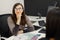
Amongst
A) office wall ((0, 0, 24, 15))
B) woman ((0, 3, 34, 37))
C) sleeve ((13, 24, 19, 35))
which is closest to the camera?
sleeve ((13, 24, 19, 35))

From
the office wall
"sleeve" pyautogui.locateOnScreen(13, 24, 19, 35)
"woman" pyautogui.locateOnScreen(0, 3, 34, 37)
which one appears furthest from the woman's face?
the office wall

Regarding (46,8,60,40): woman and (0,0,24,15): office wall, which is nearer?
(46,8,60,40): woman

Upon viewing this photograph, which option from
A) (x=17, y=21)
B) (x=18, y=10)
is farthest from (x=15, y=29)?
(x=18, y=10)

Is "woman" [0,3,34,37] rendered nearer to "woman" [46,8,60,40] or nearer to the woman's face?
the woman's face

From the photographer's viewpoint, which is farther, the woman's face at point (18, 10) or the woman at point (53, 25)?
the woman's face at point (18, 10)

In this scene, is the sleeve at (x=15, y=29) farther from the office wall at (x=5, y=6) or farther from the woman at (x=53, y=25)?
the woman at (x=53, y=25)

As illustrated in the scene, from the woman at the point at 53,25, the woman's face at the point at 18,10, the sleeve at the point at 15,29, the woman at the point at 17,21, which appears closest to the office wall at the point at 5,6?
the woman at the point at 17,21

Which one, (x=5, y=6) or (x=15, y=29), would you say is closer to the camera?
(x=15, y=29)

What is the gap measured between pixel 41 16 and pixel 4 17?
90 cm

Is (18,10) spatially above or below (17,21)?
above

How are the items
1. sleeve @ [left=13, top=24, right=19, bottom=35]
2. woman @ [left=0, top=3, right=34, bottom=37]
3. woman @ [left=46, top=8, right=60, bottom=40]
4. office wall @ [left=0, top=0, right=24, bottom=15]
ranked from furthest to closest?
1. office wall @ [left=0, top=0, right=24, bottom=15]
2. woman @ [left=0, top=3, right=34, bottom=37]
3. sleeve @ [left=13, top=24, right=19, bottom=35]
4. woman @ [left=46, top=8, right=60, bottom=40]

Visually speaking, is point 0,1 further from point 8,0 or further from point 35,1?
point 35,1

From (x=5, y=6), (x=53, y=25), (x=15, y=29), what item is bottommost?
(x=15, y=29)

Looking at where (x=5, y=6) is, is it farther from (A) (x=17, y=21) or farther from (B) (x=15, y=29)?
(B) (x=15, y=29)
